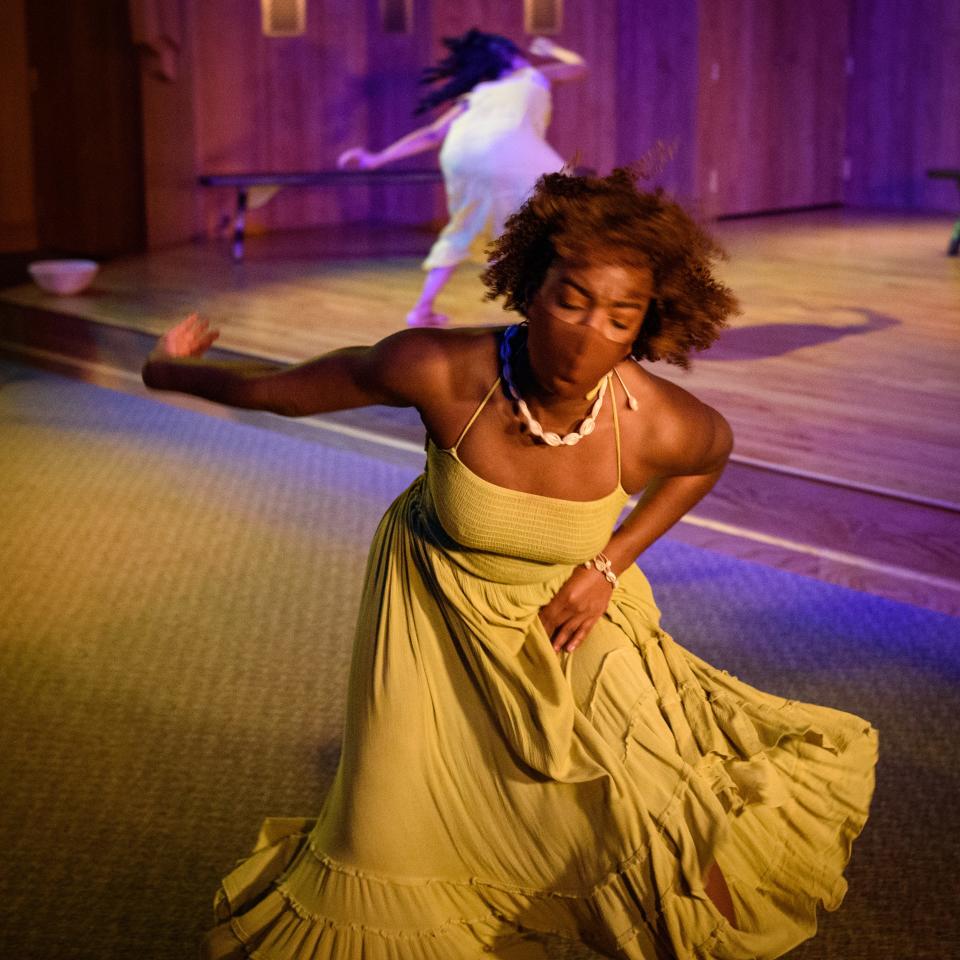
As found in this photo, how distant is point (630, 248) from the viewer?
5.77ft

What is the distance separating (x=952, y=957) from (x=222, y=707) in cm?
170

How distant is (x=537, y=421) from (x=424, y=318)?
4.74 m

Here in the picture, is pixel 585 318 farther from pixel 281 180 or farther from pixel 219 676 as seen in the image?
pixel 281 180

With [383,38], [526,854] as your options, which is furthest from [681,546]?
[383,38]

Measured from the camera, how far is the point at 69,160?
9688mm

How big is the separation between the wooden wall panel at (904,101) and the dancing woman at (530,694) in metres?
11.1

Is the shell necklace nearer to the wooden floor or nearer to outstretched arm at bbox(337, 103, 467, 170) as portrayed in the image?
the wooden floor

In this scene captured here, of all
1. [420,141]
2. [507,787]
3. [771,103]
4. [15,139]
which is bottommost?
[507,787]

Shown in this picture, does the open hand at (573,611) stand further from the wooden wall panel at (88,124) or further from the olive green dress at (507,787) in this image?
the wooden wall panel at (88,124)

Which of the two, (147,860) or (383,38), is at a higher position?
(383,38)

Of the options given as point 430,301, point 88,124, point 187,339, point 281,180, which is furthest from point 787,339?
point 88,124

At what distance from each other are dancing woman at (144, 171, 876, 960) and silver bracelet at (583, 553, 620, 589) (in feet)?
0.06

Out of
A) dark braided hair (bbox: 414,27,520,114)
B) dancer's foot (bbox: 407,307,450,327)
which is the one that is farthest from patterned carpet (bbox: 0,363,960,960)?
dark braided hair (bbox: 414,27,520,114)

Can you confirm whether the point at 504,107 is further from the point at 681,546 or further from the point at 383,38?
the point at 383,38
